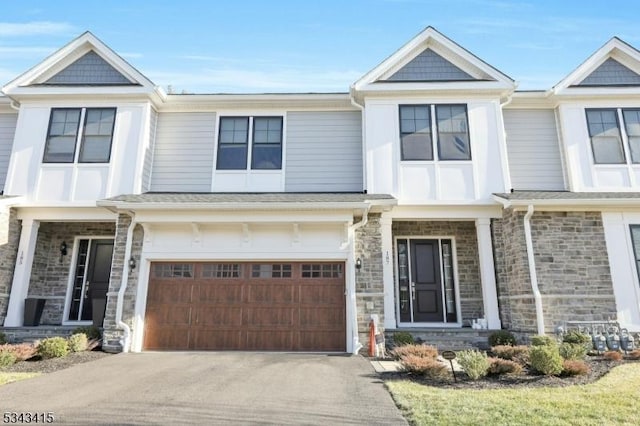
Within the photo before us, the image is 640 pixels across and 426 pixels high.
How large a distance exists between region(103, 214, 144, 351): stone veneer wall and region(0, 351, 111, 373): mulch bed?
48 centimetres

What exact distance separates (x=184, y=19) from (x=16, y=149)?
5.79 metres

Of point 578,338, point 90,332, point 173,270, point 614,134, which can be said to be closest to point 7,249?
point 90,332

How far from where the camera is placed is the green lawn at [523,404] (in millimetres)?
4227

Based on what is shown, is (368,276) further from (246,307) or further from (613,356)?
(613,356)

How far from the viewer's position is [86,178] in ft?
33.5

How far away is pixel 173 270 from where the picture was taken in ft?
30.8

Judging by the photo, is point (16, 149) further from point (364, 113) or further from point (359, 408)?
point (359, 408)

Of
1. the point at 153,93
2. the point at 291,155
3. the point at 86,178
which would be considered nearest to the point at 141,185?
the point at 86,178

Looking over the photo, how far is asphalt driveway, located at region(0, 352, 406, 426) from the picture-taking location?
4336 mm

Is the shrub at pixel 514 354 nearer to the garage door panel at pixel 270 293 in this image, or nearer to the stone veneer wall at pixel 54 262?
the garage door panel at pixel 270 293

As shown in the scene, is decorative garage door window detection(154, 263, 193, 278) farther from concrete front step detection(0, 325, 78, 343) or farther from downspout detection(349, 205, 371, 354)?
downspout detection(349, 205, 371, 354)

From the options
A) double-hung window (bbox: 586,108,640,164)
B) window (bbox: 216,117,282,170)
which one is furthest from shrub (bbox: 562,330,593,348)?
window (bbox: 216,117,282,170)

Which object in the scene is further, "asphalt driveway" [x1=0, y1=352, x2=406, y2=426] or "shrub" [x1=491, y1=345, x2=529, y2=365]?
"shrub" [x1=491, y1=345, x2=529, y2=365]

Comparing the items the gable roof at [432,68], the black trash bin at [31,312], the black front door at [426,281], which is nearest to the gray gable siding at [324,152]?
the gable roof at [432,68]
